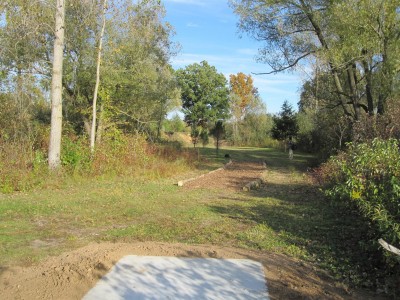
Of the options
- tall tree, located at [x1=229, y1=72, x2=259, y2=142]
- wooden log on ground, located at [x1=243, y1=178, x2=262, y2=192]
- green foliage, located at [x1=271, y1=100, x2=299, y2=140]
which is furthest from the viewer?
tall tree, located at [x1=229, y1=72, x2=259, y2=142]

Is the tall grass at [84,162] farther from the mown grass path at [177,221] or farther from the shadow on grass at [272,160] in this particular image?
the shadow on grass at [272,160]

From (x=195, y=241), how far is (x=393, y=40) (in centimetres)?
1207

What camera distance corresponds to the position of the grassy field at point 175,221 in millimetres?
5926

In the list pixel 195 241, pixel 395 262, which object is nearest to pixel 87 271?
pixel 195 241

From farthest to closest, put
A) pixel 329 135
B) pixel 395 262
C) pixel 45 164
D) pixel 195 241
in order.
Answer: pixel 329 135, pixel 45 164, pixel 195 241, pixel 395 262

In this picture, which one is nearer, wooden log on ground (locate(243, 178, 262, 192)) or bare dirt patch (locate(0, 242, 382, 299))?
bare dirt patch (locate(0, 242, 382, 299))

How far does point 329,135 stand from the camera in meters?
21.9

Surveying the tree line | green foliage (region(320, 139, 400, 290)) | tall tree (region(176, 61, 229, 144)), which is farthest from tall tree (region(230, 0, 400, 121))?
tall tree (region(176, 61, 229, 144))

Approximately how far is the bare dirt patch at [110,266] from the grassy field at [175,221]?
324 mm

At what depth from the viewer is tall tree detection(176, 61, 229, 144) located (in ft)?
150

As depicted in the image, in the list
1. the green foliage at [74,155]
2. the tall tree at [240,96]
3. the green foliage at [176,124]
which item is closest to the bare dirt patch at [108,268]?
the green foliage at [74,155]

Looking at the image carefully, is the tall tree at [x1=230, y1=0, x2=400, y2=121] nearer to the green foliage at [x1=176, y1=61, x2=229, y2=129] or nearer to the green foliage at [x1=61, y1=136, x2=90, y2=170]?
the green foliage at [x1=61, y1=136, x2=90, y2=170]

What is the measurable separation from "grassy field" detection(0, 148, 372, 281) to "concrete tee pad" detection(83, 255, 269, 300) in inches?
40.3

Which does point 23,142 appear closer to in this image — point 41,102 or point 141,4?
point 41,102
